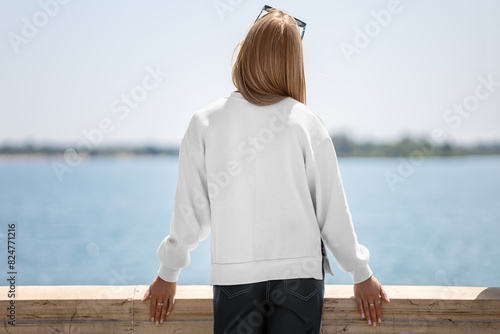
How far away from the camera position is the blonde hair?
143cm

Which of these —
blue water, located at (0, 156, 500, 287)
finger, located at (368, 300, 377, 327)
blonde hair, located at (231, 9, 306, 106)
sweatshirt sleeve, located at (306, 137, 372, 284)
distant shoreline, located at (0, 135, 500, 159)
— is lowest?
blue water, located at (0, 156, 500, 287)

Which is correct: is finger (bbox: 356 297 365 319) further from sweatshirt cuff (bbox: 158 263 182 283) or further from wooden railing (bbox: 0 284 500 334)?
sweatshirt cuff (bbox: 158 263 182 283)

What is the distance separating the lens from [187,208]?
1479mm

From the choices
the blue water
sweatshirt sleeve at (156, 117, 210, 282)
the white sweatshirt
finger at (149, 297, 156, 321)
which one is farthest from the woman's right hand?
the blue water

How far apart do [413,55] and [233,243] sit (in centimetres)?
5545

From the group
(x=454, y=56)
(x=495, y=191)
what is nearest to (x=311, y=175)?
(x=495, y=191)

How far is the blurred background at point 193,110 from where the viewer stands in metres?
34.4

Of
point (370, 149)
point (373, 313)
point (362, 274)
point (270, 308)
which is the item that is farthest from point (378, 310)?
point (370, 149)

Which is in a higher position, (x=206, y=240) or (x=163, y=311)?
(x=163, y=311)

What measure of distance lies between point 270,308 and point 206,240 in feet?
104

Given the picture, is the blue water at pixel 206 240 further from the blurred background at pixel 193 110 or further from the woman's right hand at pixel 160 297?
the woman's right hand at pixel 160 297

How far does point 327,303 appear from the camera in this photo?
163 centimetres

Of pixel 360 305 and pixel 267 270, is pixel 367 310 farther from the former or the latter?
pixel 267 270

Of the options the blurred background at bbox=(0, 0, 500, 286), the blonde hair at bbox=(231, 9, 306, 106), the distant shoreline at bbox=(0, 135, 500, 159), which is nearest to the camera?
the blonde hair at bbox=(231, 9, 306, 106)
